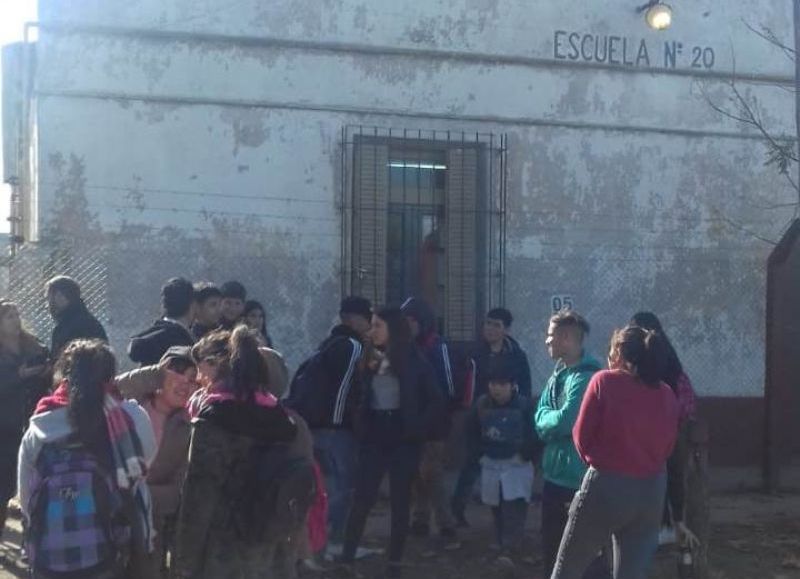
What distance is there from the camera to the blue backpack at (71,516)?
4855 mm

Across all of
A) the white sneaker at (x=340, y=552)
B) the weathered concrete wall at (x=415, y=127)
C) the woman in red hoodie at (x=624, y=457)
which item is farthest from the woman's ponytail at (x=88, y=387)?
the weathered concrete wall at (x=415, y=127)

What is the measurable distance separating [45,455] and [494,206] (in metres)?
7.08

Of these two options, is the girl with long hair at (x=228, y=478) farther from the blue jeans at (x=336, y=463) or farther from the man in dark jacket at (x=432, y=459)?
the man in dark jacket at (x=432, y=459)

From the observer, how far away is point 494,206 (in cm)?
1145

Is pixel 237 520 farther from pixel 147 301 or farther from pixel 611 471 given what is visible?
pixel 147 301

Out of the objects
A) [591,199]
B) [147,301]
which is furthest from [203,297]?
[591,199]

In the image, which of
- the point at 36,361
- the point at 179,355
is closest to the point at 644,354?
Answer: the point at 179,355

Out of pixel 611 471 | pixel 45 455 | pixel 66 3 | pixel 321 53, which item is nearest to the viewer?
pixel 45 455

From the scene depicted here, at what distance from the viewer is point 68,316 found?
783 centimetres

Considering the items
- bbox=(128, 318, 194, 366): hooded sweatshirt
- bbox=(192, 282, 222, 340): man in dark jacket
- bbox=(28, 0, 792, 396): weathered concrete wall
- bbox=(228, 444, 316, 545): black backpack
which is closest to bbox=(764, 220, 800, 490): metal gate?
bbox=(28, 0, 792, 396): weathered concrete wall

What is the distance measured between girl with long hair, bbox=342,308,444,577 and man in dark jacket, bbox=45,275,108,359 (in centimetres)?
177

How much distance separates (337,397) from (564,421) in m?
2.02

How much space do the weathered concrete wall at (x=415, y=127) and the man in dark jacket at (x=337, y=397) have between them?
2.87 metres

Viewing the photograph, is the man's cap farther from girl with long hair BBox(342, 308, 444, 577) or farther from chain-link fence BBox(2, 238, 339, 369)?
chain-link fence BBox(2, 238, 339, 369)
